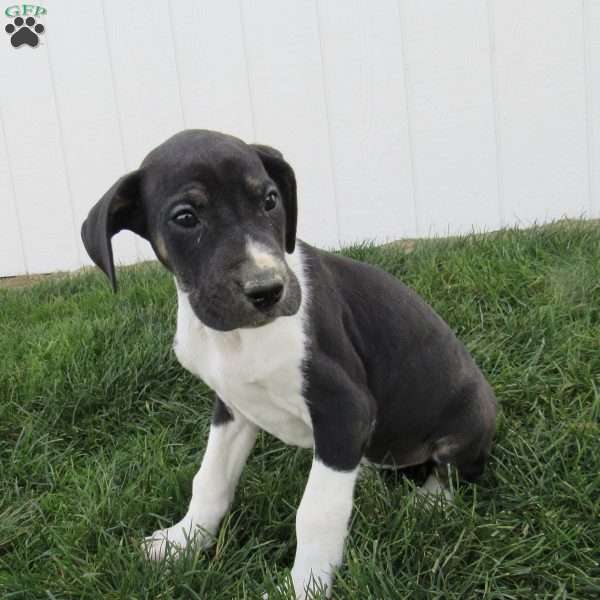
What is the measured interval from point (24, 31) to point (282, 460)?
4432 millimetres

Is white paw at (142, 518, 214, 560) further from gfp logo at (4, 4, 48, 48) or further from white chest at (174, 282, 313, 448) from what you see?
gfp logo at (4, 4, 48, 48)

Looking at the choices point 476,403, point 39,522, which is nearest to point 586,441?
point 476,403

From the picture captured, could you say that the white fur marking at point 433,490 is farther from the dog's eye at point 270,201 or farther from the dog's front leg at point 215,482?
the dog's eye at point 270,201

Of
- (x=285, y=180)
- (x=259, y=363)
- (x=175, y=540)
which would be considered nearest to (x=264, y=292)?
(x=259, y=363)

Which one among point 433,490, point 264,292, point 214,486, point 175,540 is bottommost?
point 433,490

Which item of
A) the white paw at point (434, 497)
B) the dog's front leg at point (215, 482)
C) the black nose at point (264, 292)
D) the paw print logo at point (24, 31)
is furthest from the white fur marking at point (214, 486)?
the paw print logo at point (24, 31)

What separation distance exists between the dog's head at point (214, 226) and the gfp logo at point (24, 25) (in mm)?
4139

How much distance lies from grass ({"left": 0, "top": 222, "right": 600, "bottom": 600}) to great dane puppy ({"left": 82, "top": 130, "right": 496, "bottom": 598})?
130 millimetres

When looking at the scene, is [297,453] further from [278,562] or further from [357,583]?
[357,583]

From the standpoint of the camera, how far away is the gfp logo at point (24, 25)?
A: 618cm

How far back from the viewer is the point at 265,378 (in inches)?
106

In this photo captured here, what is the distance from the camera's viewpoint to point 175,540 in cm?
300

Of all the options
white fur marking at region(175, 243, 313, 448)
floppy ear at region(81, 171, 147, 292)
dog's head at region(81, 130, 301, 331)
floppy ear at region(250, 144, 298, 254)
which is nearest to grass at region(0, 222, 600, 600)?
white fur marking at region(175, 243, 313, 448)

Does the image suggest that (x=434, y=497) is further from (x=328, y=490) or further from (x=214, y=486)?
(x=214, y=486)
